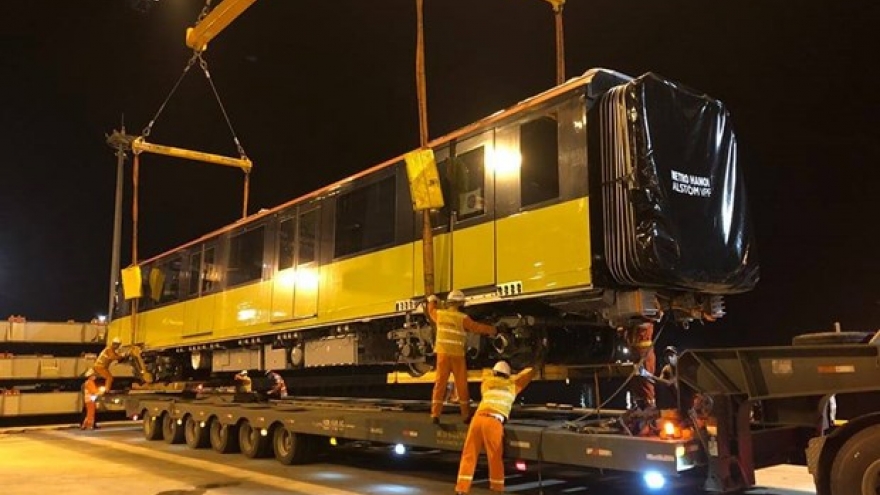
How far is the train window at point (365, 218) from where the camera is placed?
9930mm

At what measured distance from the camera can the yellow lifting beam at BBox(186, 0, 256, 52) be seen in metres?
14.5

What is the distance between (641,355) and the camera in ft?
25.6

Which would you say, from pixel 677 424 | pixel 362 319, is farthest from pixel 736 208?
pixel 362 319

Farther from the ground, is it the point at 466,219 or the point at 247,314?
the point at 466,219

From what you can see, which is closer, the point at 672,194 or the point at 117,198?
the point at 672,194

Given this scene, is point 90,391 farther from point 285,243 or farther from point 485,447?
point 485,447

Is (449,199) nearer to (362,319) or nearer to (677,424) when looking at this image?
(362,319)

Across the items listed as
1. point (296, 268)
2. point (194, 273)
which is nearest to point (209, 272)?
point (194, 273)

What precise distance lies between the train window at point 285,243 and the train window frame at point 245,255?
61 cm

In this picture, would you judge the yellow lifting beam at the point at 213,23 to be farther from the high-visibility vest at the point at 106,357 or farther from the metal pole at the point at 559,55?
the high-visibility vest at the point at 106,357

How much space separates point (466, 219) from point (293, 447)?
474 cm

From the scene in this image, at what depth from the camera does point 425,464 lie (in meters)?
11.2

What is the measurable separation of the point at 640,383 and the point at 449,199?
2985 millimetres

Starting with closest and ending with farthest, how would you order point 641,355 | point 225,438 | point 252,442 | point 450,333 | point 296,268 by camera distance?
point 641,355 → point 450,333 → point 296,268 → point 252,442 → point 225,438
